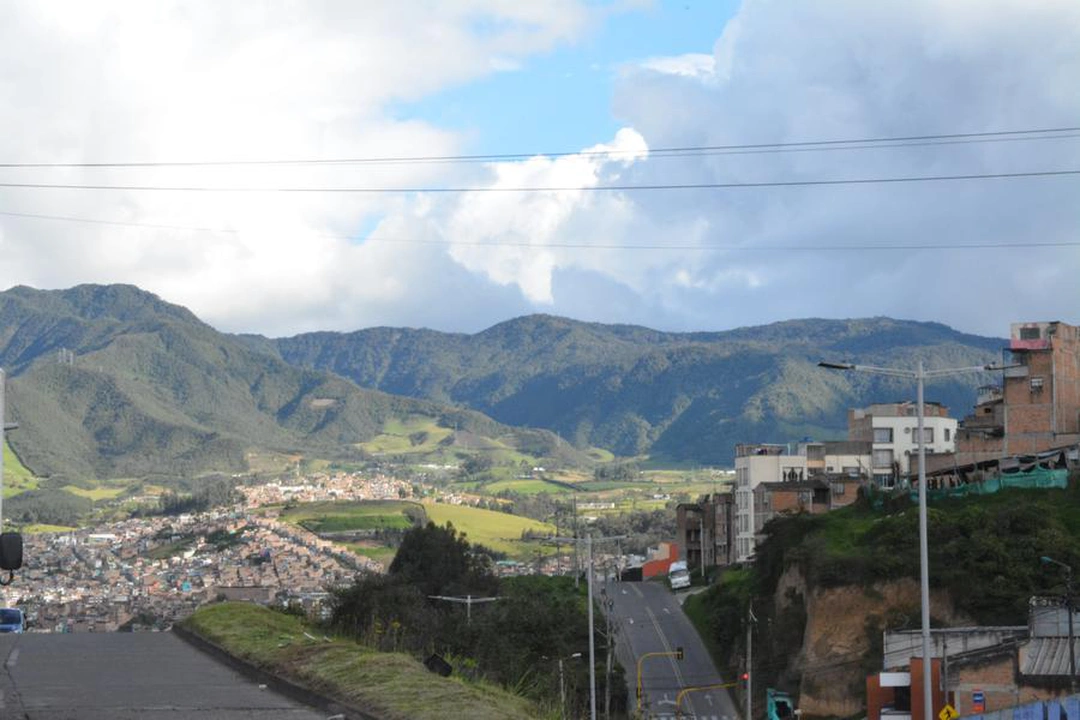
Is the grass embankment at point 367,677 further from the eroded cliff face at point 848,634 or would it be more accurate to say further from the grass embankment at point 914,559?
the eroded cliff face at point 848,634

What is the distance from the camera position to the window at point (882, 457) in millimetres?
103812

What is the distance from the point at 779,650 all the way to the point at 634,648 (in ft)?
32.6

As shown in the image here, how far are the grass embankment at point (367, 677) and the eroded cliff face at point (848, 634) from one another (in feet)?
111

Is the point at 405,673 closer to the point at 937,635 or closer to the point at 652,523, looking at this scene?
the point at 937,635

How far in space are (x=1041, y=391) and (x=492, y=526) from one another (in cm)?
9687

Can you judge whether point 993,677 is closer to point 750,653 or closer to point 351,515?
point 750,653

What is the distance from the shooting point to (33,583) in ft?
393

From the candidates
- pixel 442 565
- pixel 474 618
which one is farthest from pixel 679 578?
pixel 474 618

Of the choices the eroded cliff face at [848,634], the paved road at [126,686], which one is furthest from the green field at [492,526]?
the paved road at [126,686]

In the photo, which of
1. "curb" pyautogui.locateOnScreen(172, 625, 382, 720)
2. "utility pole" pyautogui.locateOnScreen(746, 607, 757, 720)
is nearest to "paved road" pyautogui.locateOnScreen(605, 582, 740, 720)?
"utility pole" pyautogui.locateOnScreen(746, 607, 757, 720)

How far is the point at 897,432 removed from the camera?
103688mm

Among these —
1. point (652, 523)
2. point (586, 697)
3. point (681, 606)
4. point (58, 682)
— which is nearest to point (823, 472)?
point (681, 606)

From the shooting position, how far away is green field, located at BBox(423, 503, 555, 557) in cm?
15300

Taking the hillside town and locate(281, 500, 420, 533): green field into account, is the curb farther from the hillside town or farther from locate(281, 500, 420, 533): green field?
locate(281, 500, 420, 533): green field
